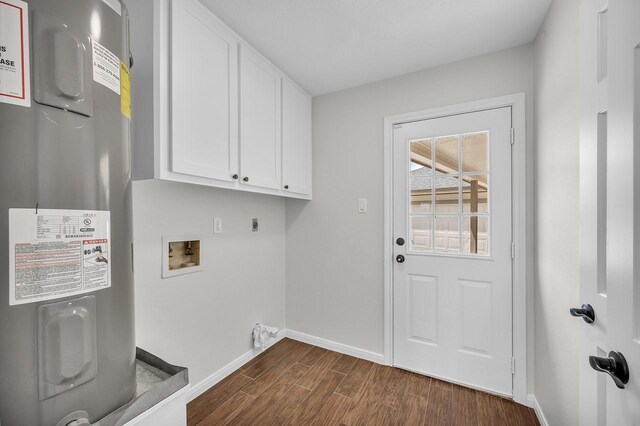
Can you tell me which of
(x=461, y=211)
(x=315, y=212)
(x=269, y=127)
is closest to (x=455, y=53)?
(x=461, y=211)

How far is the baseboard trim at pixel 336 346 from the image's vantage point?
87.4 inches

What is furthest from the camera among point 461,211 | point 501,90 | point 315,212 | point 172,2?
point 315,212

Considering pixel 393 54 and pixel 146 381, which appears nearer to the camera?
pixel 146 381

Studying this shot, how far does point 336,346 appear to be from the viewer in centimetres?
239

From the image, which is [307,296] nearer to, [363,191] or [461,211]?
[363,191]

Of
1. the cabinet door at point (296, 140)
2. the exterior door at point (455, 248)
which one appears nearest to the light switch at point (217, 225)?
the cabinet door at point (296, 140)

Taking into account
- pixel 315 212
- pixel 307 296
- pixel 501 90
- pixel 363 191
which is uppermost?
pixel 501 90

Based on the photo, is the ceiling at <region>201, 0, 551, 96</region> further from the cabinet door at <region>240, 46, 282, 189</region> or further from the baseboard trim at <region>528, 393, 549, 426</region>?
the baseboard trim at <region>528, 393, 549, 426</region>

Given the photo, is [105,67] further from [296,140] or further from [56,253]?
[296,140]

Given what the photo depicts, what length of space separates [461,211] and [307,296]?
1529 mm

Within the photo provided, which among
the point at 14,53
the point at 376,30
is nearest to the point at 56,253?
the point at 14,53

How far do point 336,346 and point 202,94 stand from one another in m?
2.21

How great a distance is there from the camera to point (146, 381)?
93cm

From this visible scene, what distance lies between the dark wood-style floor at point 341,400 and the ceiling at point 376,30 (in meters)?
2.34
